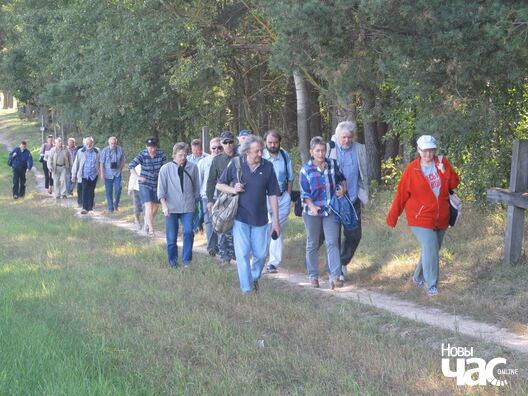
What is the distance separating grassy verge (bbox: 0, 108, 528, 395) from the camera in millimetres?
5773

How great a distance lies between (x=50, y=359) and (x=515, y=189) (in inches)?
242

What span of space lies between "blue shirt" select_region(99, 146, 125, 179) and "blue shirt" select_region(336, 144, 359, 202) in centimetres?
954

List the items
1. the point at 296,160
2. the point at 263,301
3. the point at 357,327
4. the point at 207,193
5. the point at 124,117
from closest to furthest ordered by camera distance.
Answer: the point at 357,327 → the point at 263,301 → the point at 207,193 → the point at 296,160 → the point at 124,117

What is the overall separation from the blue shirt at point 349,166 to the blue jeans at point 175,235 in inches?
96.3

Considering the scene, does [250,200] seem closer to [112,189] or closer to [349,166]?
[349,166]

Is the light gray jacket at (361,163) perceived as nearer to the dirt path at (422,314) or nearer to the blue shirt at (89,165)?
the dirt path at (422,314)

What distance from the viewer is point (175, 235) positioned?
11445 millimetres

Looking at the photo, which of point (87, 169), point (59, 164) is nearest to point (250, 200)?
point (87, 169)

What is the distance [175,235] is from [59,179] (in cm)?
1191

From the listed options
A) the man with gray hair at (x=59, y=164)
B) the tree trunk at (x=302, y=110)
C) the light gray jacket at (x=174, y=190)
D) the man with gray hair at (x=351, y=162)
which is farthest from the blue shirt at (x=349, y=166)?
the man with gray hair at (x=59, y=164)

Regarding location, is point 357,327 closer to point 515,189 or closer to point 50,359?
point 50,359

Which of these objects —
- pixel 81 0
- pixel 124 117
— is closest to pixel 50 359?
pixel 81 0

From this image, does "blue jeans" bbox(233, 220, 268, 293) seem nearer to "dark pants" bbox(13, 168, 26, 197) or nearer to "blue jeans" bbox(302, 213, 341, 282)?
"blue jeans" bbox(302, 213, 341, 282)

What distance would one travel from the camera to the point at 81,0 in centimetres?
2067
